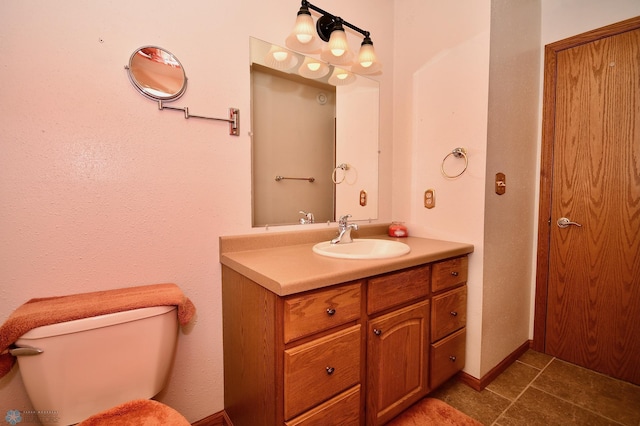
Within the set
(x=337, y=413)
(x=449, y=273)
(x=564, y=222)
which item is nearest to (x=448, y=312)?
(x=449, y=273)

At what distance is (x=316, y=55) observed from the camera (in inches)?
61.9

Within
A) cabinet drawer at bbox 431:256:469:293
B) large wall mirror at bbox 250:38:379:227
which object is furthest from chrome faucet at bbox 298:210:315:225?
cabinet drawer at bbox 431:256:469:293

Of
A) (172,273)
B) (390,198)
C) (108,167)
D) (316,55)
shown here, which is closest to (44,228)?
(108,167)

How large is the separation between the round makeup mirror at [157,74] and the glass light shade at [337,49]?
0.76 metres

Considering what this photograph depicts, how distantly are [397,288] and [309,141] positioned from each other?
0.92 m

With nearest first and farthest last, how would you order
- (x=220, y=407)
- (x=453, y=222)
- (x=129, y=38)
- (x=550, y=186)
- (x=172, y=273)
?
1. (x=129, y=38)
2. (x=172, y=273)
3. (x=220, y=407)
4. (x=453, y=222)
5. (x=550, y=186)

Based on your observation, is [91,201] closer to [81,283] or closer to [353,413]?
[81,283]

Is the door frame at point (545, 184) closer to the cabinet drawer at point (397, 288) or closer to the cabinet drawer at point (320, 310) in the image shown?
the cabinet drawer at point (397, 288)

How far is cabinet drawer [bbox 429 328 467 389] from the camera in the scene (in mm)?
1426

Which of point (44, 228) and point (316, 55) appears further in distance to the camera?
point (316, 55)

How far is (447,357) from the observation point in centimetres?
150

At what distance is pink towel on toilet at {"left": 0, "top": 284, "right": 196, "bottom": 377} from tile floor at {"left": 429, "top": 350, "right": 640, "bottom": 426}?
1.45 meters

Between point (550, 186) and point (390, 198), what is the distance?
41.8 inches

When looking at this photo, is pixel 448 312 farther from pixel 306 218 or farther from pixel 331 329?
pixel 306 218
